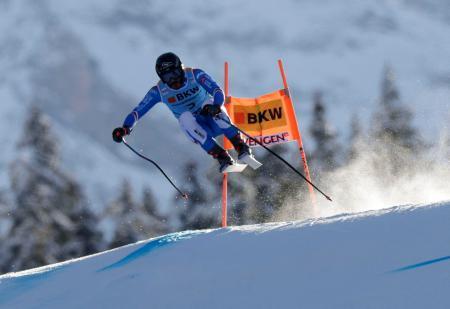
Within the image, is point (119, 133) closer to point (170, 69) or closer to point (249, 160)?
point (170, 69)

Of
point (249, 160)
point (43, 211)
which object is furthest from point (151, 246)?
point (43, 211)

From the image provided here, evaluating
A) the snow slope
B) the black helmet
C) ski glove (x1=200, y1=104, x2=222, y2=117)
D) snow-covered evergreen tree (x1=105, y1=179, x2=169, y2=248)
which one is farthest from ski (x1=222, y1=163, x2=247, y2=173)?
snow-covered evergreen tree (x1=105, y1=179, x2=169, y2=248)

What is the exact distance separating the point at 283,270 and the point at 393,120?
17.2 metres

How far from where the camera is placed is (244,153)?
22.8 ft

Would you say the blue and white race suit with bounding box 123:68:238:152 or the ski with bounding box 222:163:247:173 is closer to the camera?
the ski with bounding box 222:163:247:173

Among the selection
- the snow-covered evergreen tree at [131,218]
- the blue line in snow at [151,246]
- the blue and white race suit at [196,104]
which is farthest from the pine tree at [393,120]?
the blue line in snow at [151,246]

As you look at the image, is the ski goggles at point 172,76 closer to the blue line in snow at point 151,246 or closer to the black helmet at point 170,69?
the black helmet at point 170,69

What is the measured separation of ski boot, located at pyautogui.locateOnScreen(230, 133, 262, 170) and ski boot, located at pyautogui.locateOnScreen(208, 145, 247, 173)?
72 mm

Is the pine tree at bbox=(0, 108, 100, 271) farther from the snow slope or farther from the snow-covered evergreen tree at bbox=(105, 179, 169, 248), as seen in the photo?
the snow slope

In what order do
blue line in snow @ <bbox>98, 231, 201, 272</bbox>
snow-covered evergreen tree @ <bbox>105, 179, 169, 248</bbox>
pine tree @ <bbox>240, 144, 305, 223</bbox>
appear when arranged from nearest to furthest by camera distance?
1. blue line in snow @ <bbox>98, 231, 201, 272</bbox>
2. pine tree @ <bbox>240, 144, 305, 223</bbox>
3. snow-covered evergreen tree @ <bbox>105, 179, 169, 248</bbox>

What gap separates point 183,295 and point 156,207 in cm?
2491

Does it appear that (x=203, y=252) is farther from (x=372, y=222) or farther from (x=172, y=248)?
(x=372, y=222)

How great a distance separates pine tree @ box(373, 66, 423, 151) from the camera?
19.4 m

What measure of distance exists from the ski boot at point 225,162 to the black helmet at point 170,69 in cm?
70
